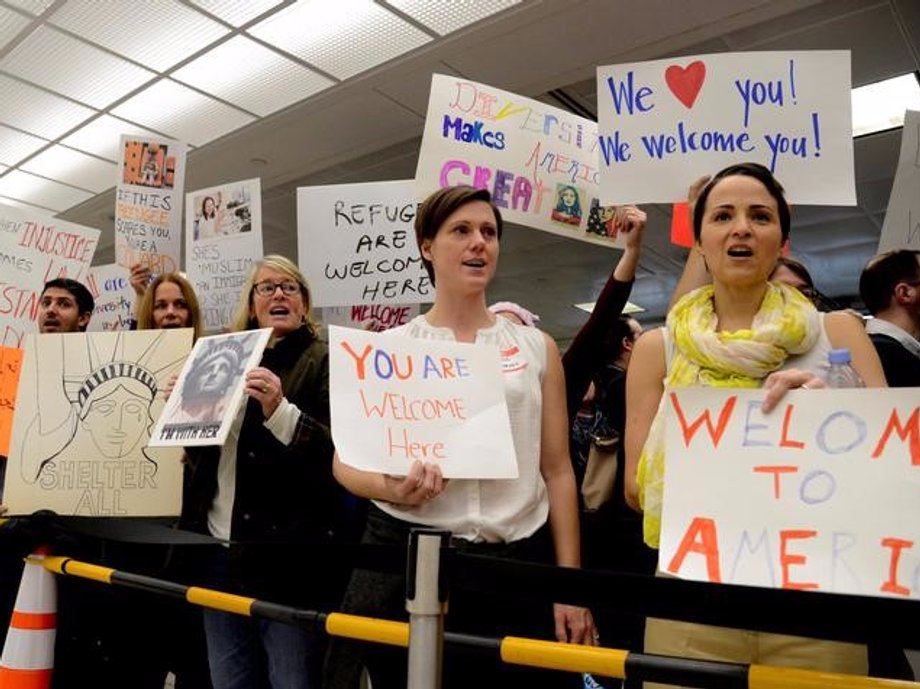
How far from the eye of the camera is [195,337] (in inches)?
93.9

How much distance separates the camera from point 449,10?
13.2 ft

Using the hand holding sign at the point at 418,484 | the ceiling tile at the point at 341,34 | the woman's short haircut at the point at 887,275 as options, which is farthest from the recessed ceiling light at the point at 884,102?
the hand holding sign at the point at 418,484

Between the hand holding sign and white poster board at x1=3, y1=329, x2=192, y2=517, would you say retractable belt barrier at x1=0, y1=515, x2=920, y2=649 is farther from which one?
white poster board at x1=3, y1=329, x2=192, y2=517

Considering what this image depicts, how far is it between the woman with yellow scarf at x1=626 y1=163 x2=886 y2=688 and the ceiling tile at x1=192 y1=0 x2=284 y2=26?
11.3 feet

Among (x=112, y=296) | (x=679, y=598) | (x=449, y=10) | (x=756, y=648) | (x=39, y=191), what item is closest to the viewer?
(x=679, y=598)

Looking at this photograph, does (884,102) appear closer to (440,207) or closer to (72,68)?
(440,207)

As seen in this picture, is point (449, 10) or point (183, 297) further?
point (449, 10)

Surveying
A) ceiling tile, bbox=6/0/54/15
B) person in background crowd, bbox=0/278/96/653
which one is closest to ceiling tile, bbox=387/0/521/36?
ceiling tile, bbox=6/0/54/15

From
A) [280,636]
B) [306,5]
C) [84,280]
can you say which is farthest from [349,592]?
[306,5]

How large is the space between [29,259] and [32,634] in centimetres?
175

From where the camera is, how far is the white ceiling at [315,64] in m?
4.04

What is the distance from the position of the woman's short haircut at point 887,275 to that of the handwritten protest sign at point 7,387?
2553mm

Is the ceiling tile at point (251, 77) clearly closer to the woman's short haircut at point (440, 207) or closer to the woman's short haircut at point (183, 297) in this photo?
the woman's short haircut at point (183, 297)

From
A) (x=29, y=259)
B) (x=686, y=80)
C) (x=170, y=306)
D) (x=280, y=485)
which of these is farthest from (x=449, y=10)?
(x=280, y=485)
